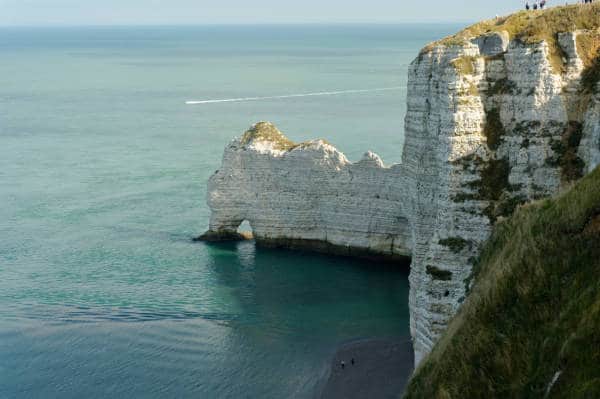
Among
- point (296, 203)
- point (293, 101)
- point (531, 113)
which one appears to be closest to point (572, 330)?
point (531, 113)

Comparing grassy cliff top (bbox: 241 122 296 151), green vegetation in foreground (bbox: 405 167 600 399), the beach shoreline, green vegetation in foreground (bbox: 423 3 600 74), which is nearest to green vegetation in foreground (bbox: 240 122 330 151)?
grassy cliff top (bbox: 241 122 296 151)

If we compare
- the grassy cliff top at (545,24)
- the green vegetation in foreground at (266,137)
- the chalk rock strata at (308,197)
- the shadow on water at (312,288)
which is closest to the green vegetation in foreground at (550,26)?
the grassy cliff top at (545,24)

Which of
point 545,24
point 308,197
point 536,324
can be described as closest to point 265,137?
point 308,197

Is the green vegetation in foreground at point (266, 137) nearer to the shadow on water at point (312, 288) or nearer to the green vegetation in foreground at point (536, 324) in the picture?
the shadow on water at point (312, 288)

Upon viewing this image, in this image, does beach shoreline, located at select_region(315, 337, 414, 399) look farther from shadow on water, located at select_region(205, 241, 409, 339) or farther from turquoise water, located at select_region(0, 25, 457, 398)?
shadow on water, located at select_region(205, 241, 409, 339)

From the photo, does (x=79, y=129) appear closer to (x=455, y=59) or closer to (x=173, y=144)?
(x=173, y=144)
